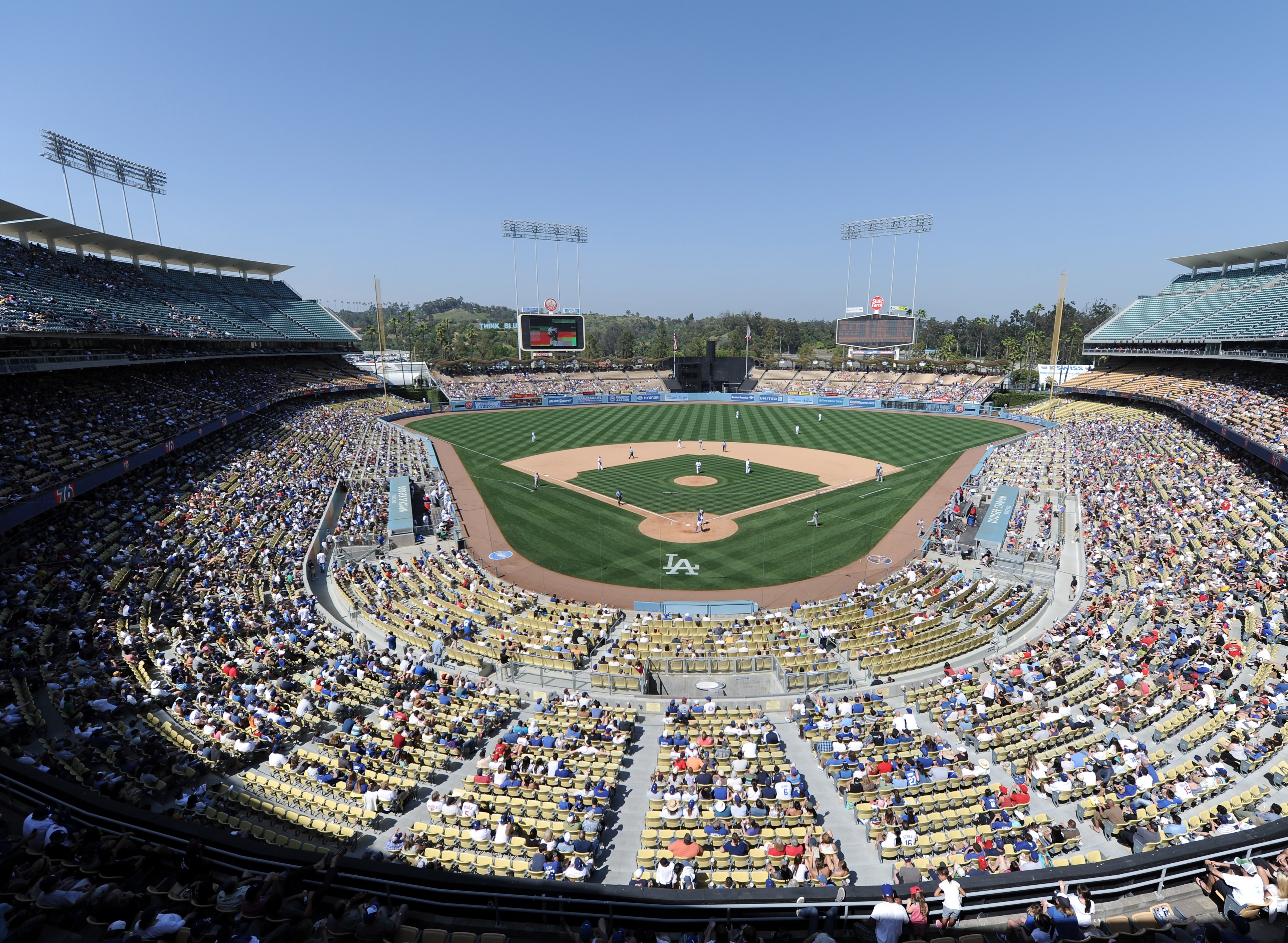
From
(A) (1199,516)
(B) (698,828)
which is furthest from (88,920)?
(A) (1199,516)

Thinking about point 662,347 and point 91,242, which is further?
point 662,347

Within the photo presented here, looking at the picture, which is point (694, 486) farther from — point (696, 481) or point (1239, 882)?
point (1239, 882)

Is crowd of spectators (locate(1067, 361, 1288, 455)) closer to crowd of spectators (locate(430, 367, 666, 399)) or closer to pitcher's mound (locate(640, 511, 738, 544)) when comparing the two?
pitcher's mound (locate(640, 511, 738, 544))

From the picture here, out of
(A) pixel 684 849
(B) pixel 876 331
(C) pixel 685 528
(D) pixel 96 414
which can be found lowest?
(C) pixel 685 528

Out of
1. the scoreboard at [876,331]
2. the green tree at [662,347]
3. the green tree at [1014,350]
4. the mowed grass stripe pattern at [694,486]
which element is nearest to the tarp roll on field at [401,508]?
the mowed grass stripe pattern at [694,486]

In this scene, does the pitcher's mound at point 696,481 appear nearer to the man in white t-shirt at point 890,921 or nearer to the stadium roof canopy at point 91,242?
the man in white t-shirt at point 890,921

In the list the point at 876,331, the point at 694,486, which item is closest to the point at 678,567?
the point at 694,486
